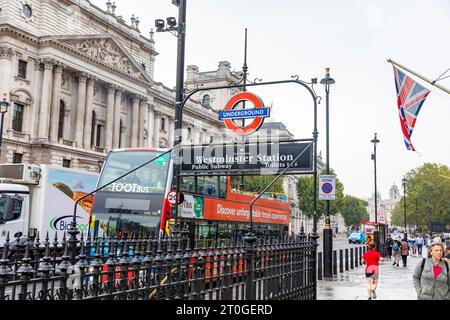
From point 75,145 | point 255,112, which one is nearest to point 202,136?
point 75,145

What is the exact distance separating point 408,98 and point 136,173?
8.10 m

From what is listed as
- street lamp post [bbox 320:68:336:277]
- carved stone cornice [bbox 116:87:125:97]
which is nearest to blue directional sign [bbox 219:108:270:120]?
street lamp post [bbox 320:68:336:277]

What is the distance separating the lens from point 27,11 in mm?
43469

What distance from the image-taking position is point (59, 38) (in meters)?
44.6

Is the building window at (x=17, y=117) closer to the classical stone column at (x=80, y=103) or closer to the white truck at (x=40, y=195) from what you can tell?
the classical stone column at (x=80, y=103)

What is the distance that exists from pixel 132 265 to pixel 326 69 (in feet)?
53.1

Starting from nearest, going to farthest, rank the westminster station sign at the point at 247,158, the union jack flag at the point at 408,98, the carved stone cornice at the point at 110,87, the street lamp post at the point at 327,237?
the westminster station sign at the point at 247,158
the union jack flag at the point at 408,98
the street lamp post at the point at 327,237
the carved stone cornice at the point at 110,87

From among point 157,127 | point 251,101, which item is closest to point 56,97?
point 157,127

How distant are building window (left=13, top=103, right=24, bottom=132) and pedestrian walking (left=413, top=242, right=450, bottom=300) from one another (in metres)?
42.1

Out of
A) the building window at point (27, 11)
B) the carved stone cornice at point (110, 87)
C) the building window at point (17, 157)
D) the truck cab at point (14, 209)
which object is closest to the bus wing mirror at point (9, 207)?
the truck cab at point (14, 209)

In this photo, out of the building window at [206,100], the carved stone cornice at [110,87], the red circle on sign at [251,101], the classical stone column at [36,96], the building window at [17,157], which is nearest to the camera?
the red circle on sign at [251,101]

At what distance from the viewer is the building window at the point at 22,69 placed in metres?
43.3

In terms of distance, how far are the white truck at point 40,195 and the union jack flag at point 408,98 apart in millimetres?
13309
